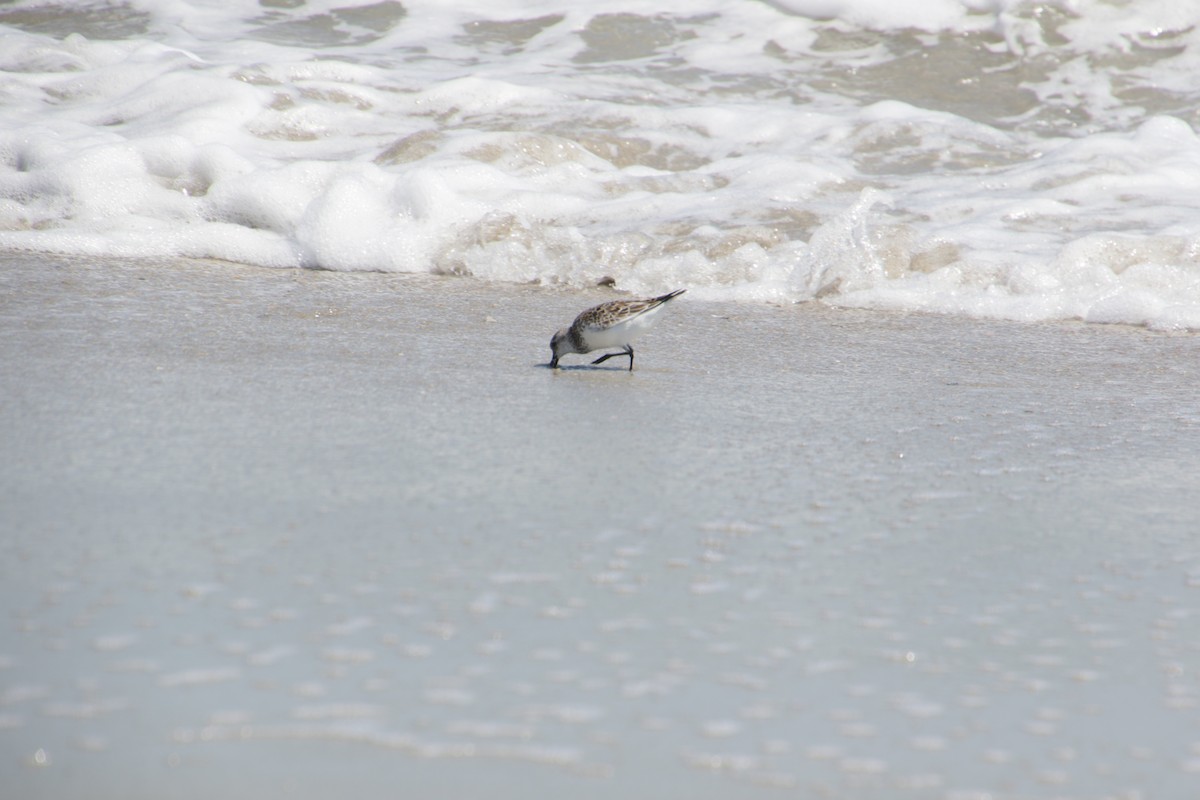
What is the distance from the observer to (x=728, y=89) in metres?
9.07

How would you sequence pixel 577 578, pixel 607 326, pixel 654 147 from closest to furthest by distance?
pixel 577 578 → pixel 607 326 → pixel 654 147

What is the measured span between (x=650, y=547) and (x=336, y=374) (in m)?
1.67

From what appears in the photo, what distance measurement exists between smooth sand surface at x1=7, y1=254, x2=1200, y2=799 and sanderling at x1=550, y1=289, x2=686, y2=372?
118mm

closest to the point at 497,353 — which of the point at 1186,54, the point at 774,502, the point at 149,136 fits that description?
the point at 774,502

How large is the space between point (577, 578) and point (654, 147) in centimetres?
590

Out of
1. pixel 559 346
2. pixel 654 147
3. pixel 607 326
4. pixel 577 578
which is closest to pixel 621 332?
pixel 607 326

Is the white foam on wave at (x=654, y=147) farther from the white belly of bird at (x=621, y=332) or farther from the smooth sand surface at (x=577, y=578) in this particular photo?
the smooth sand surface at (x=577, y=578)

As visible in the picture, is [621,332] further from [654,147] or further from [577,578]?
[654,147]

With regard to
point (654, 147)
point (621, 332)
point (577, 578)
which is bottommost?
point (577, 578)

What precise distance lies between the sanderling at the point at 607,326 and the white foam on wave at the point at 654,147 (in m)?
1.64

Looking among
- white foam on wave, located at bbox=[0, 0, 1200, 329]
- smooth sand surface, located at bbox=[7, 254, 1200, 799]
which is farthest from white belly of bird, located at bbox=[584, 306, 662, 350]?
white foam on wave, located at bbox=[0, 0, 1200, 329]

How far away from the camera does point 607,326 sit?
4.00m

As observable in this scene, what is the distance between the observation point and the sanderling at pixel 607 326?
4004 mm

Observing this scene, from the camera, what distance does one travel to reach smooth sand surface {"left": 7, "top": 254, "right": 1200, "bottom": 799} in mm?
1551
